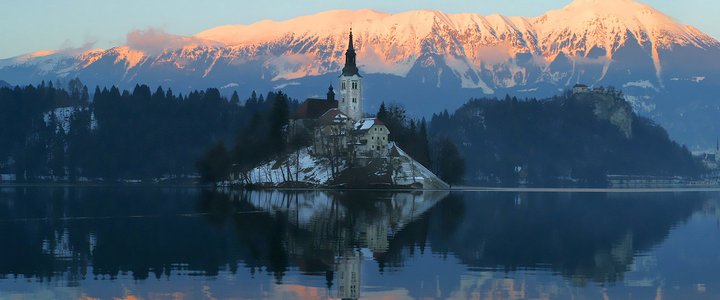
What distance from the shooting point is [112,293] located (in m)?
49.2

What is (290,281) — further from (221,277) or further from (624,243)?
(624,243)

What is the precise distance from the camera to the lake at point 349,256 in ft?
169

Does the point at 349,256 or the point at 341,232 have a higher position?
the point at 349,256

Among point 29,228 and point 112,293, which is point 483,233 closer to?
point 29,228

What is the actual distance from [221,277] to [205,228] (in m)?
29.9

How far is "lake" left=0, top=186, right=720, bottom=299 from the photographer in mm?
51469

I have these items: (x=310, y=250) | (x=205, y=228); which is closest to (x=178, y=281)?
(x=310, y=250)

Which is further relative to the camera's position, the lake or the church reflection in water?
the church reflection in water

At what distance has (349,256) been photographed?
6512cm

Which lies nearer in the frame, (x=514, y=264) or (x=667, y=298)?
(x=667, y=298)

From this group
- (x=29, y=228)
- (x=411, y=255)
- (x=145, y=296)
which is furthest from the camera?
(x=29, y=228)

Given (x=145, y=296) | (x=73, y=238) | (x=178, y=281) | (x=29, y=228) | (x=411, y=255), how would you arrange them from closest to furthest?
1. (x=145, y=296)
2. (x=178, y=281)
3. (x=411, y=255)
4. (x=73, y=238)
5. (x=29, y=228)

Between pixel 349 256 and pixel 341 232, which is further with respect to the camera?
pixel 341 232

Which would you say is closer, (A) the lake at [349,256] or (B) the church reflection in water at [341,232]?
(A) the lake at [349,256]
